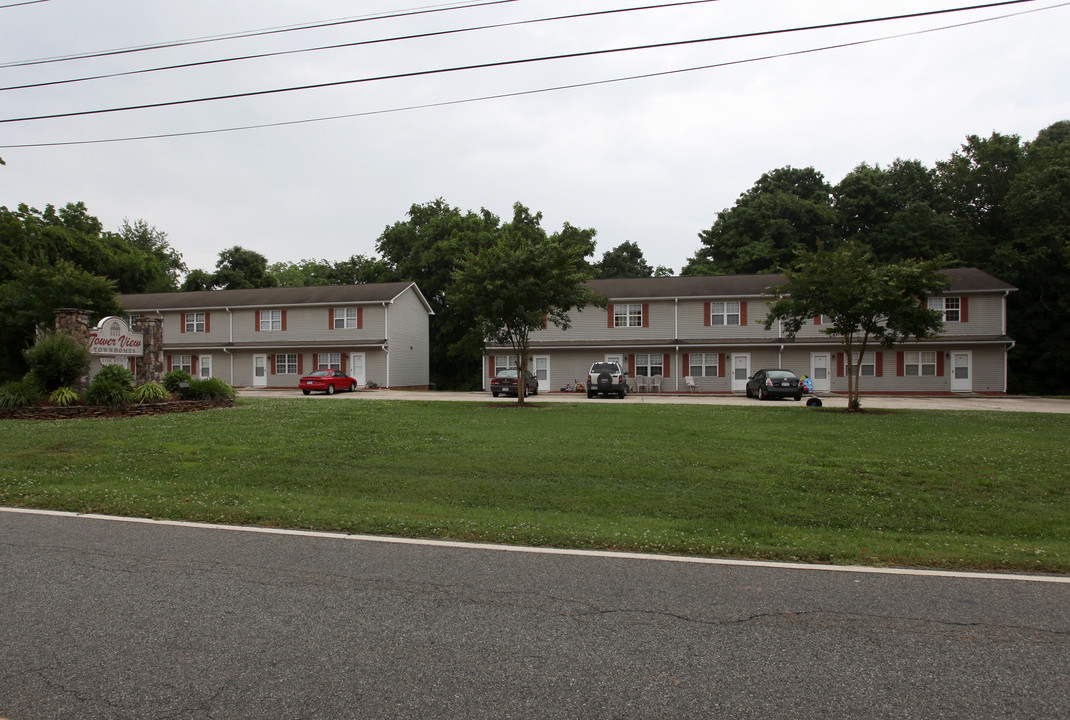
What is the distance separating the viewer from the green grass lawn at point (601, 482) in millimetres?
6812

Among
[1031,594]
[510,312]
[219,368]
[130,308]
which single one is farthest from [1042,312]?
[130,308]

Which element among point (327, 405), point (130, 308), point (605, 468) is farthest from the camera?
point (130, 308)

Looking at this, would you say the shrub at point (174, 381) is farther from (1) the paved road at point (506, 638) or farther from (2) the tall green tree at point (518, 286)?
(1) the paved road at point (506, 638)

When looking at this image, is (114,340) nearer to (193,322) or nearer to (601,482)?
(601,482)

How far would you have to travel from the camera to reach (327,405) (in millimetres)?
20609

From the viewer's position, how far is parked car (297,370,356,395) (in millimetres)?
33062

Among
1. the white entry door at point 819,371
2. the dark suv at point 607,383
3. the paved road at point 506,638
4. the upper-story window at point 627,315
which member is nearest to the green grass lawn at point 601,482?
the paved road at point 506,638

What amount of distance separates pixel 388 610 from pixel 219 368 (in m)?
41.3

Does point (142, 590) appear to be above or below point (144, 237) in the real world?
below

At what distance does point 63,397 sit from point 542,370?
23.8 metres

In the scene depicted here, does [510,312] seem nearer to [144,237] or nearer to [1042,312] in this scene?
[1042,312]

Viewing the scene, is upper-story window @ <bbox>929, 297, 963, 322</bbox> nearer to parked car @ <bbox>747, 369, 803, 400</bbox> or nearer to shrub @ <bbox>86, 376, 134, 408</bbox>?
parked car @ <bbox>747, 369, 803, 400</bbox>

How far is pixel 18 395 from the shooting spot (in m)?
17.1

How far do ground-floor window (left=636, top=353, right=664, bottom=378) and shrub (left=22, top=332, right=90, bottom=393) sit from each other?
26020 mm
